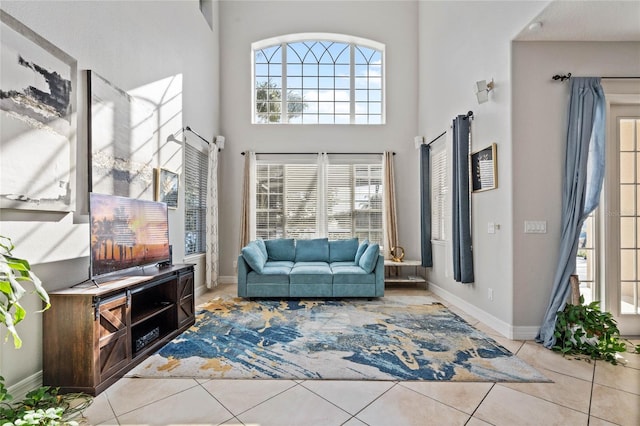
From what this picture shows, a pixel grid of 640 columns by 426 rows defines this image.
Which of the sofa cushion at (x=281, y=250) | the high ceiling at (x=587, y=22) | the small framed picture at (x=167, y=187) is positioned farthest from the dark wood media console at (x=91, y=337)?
the high ceiling at (x=587, y=22)

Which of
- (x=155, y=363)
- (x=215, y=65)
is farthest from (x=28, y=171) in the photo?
(x=215, y=65)

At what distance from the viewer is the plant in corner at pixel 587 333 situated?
2.63 m

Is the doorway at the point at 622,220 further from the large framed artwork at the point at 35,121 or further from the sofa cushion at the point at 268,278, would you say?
the large framed artwork at the point at 35,121

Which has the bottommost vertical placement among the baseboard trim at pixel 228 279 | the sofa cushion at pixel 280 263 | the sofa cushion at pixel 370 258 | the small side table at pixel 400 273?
the baseboard trim at pixel 228 279

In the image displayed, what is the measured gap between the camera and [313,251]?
5312mm

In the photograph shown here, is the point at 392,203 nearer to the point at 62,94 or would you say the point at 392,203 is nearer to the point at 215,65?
the point at 215,65

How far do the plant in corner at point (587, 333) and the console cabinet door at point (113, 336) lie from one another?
351cm

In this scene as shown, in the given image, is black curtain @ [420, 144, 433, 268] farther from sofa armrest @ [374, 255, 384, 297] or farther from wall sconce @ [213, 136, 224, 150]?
wall sconce @ [213, 136, 224, 150]

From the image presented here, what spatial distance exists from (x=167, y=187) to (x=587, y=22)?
179 inches

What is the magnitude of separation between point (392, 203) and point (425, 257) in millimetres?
1142

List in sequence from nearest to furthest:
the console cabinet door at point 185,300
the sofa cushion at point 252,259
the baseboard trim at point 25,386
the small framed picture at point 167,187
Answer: the baseboard trim at point 25,386
the console cabinet door at point 185,300
the small framed picture at point 167,187
the sofa cushion at point 252,259

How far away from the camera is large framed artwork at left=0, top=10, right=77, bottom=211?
74.8 inches

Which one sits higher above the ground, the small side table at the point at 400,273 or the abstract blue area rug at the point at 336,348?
the small side table at the point at 400,273

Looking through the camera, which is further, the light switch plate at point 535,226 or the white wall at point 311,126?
the white wall at point 311,126
